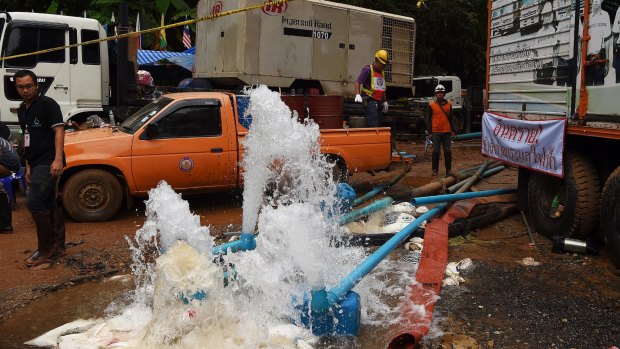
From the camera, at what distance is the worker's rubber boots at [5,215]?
7.06m

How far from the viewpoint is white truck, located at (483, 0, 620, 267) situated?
541cm

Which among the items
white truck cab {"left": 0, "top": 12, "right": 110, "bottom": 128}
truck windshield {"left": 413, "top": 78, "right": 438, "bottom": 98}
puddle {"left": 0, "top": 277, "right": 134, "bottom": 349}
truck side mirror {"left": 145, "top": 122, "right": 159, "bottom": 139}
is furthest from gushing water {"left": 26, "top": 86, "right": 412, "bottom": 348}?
truck windshield {"left": 413, "top": 78, "right": 438, "bottom": 98}

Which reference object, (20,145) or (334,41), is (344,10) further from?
(20,145)

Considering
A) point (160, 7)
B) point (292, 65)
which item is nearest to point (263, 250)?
point (292, 65)

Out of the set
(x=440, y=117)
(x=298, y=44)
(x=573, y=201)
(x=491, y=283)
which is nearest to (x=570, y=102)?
(x=573, y=201)

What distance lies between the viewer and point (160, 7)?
19.8 metres

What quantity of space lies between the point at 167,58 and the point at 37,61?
8.74 m

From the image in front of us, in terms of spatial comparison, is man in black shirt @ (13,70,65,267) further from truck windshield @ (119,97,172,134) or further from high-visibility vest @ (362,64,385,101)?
high-visibility vest @ (362,64,385,101)

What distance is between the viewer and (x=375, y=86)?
34.8 ft

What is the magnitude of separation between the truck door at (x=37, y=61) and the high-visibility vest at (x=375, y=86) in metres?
5.48

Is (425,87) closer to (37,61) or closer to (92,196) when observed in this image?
(37,61)

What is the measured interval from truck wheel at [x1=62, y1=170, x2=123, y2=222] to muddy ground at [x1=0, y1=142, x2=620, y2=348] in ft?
0.55

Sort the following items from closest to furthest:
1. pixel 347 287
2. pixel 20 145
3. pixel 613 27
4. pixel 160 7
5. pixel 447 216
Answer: pixel 347 287 < pixel 613 27 < pixel 447 216 < pixel 20 145 < pixel 160 7

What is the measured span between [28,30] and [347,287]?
28.0ft
